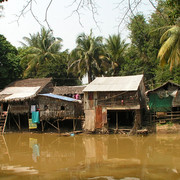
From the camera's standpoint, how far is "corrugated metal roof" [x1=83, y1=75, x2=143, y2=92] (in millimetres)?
16550

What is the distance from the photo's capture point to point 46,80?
856 inches

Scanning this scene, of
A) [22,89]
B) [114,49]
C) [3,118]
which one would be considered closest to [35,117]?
[3,118]

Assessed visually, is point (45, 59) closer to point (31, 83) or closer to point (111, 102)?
point (31, 83)

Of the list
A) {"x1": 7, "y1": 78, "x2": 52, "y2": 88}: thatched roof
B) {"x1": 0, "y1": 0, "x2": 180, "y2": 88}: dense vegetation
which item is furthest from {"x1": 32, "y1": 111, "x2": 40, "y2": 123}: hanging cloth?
{"x1": 0, "y1": 0, "x2": 180, "y2": 88}: dense vegetation

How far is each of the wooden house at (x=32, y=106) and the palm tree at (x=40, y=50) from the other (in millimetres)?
4790

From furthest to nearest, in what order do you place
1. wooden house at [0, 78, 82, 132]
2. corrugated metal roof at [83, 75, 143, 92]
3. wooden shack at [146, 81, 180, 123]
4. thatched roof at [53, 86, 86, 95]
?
thatched roof at [53, 86, 86, 95], wooden house at [0, 78, 82, 132], wooden shack at [146, 81, 180, 123], corrugated metal roof at [83, 75, 143, 92]

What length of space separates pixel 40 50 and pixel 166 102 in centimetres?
1470

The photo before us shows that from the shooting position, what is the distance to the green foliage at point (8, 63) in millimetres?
21891

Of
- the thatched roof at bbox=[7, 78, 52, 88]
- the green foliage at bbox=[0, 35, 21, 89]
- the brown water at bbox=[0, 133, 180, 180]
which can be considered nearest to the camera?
the brown water at bbox=[0, 133, 180, 180]

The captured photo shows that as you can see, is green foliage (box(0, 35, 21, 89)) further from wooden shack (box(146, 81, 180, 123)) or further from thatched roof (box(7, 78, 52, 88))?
wooden shack (box(146, 81, 180, 123))

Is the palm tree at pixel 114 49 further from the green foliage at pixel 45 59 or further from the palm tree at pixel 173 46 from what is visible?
the palm tree at pixel 173 46

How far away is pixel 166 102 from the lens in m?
17.3

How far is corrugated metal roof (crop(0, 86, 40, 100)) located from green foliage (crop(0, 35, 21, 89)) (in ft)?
6.23

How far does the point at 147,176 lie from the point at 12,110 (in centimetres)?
1402
